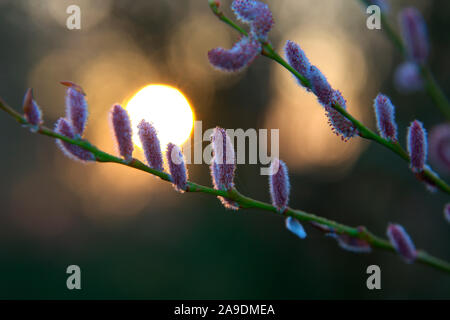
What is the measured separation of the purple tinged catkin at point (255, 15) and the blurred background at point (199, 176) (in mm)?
4351

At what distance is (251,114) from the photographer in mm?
7961

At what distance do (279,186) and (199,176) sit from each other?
22.9 feet

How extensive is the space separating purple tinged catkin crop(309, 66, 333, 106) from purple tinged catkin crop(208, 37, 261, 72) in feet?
0.43

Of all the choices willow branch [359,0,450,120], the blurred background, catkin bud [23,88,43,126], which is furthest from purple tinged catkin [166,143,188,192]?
the blurred background

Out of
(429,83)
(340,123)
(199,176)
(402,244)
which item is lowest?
(402,244)

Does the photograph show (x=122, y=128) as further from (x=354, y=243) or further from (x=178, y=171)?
(x=354, y=243)

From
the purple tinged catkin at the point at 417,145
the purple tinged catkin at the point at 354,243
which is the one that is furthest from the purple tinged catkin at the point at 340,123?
the purple tinged catkin at the point at 354,243

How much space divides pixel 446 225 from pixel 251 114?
3.89 meters

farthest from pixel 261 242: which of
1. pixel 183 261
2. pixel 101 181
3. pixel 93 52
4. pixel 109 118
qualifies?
pixel 109 118

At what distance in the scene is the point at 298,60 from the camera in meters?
0.92

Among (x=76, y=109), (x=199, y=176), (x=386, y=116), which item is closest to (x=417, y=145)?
(x=386, y=116)

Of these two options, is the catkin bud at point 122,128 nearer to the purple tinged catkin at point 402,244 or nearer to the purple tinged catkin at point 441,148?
the purple tinged catkin at point 402,244

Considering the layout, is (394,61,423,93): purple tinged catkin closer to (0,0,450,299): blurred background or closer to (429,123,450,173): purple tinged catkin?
(429,123,450,173): purple tinged catkin

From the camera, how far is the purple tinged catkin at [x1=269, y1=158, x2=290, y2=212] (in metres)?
1.04
